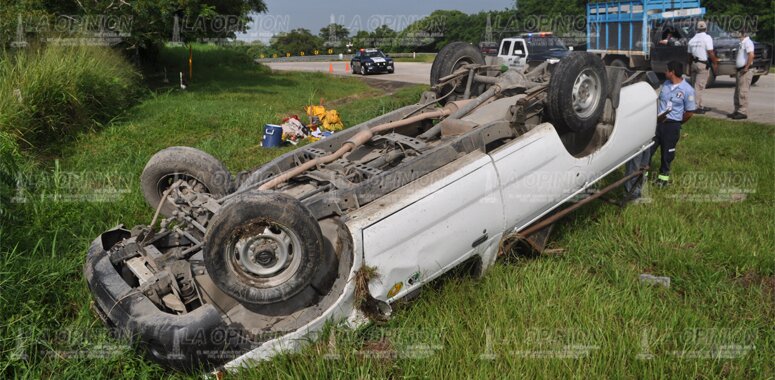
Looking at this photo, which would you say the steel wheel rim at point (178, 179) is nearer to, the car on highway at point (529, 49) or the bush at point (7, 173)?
the bush at point (7, 173)

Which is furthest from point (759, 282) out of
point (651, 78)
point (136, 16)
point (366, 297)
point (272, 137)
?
point (136, 16)

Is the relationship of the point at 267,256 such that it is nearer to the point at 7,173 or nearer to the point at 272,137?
the point at 7,173

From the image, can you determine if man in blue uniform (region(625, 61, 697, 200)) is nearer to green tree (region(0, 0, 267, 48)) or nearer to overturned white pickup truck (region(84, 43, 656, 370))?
overturned white pickup truck (region(84, 43, 656, 370))

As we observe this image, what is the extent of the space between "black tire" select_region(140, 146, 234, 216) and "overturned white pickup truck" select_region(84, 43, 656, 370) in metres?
0.01

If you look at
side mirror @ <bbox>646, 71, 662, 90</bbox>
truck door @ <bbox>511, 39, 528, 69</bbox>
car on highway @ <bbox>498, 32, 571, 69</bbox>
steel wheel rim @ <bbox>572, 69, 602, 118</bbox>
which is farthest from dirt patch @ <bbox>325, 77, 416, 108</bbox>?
steel wheel rim @ <bbox>572, 69, 602, 118</bbox>

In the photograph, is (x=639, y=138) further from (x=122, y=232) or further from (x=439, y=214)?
(x=122, y=232)

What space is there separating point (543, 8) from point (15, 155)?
139 feet

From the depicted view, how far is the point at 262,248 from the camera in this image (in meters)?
3.04

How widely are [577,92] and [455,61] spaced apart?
1.61 metres

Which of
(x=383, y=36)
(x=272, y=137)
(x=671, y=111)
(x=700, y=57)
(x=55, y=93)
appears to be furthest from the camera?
(x=383, y=36)

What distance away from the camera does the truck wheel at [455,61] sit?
5527mm

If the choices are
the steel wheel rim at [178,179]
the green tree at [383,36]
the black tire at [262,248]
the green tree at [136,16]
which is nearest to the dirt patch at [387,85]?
the green tree at [136,16]

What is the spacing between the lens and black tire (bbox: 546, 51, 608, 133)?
4.09 meters

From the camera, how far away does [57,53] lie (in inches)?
372
